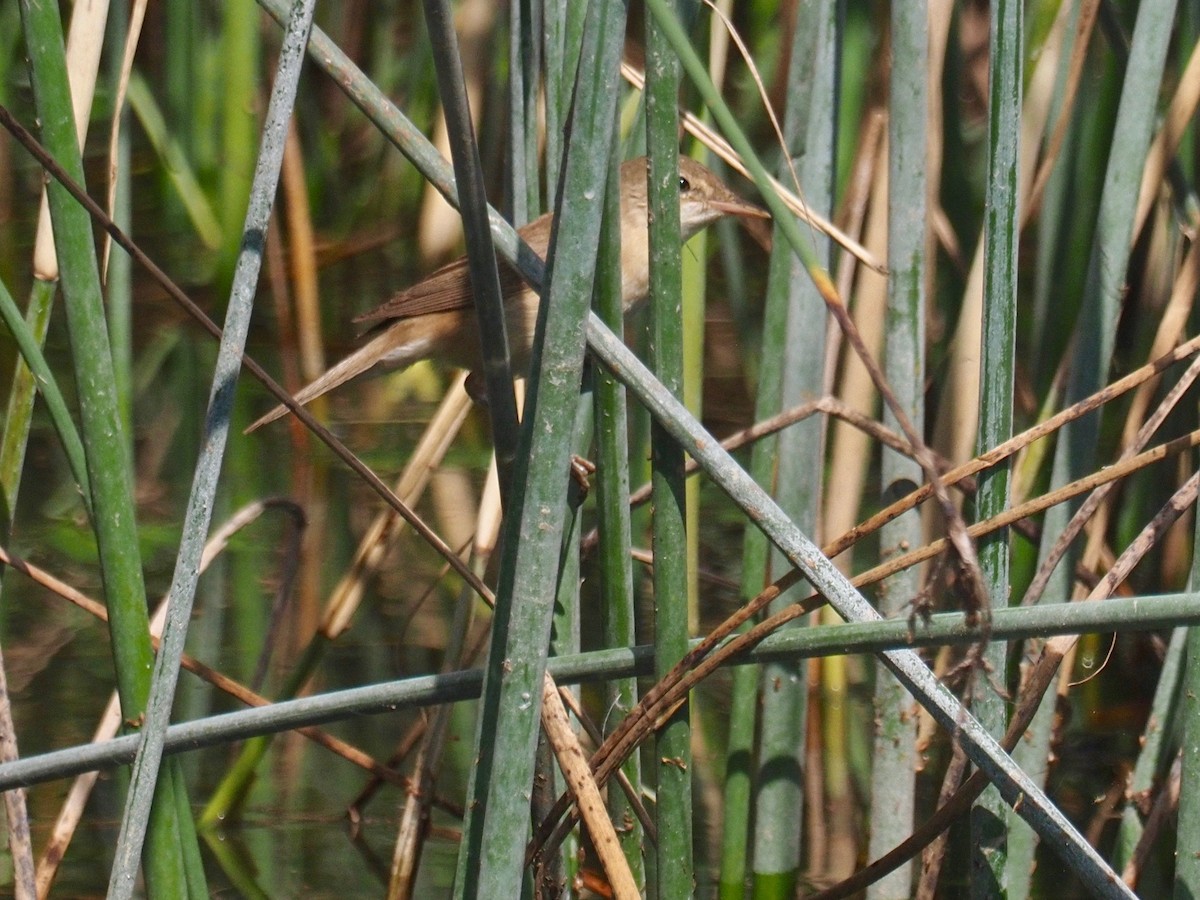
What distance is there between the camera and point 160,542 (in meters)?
3.53

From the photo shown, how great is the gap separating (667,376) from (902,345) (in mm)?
535

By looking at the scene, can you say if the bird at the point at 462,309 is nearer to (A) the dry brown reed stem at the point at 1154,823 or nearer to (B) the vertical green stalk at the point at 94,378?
(A) the dry brown reed stem at the point at 1154,823

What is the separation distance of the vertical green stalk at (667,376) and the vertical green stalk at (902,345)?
283 mm

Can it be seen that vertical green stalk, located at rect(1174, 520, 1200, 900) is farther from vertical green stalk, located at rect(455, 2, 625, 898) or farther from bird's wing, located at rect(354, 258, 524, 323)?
bird's wing, located at rect(354, 258, 524, 323)

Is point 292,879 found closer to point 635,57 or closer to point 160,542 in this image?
point 160,542

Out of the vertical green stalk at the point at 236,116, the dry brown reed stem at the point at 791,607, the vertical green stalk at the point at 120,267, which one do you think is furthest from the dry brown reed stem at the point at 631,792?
the vertical green stalk at the point at 236,116

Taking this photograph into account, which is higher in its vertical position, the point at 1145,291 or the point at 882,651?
the point at 1145,291

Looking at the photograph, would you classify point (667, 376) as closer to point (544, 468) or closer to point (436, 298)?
point (544, 468)

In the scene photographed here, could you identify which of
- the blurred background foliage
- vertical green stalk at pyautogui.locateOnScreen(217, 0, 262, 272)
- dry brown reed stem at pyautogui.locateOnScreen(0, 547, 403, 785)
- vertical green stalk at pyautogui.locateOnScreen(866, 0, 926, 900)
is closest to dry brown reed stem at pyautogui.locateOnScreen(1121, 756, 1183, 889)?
the blurred background foliage

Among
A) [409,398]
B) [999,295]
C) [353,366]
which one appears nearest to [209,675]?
[353,366]

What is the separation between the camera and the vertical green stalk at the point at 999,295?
4.93 ft

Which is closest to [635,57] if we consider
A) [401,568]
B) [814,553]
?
[401,568]

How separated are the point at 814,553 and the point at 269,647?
1.45 m

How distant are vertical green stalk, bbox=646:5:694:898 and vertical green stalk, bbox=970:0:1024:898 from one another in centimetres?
31
